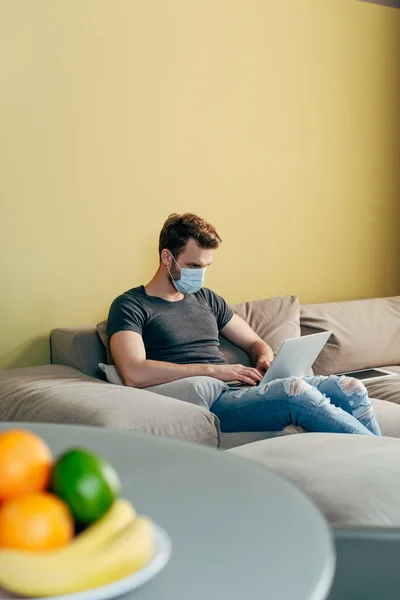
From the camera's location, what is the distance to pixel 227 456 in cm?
97

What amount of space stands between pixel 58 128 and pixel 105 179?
0.29 metres

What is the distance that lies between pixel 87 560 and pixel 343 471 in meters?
1.28

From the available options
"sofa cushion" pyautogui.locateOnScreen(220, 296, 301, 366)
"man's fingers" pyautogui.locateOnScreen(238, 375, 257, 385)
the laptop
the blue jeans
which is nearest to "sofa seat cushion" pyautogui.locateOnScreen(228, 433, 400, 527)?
the blue jeans

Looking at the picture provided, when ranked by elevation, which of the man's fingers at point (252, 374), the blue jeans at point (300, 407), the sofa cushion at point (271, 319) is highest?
the sofa cushion at point (271, 319)

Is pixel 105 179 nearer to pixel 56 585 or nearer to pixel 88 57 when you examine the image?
pixel 88 57

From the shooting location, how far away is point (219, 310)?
130 inches

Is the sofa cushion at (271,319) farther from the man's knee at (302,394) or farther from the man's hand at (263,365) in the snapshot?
the man's knee at (302,394)

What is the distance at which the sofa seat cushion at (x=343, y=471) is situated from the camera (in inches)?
67.2

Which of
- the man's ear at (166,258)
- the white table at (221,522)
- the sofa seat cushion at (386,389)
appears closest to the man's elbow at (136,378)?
the man's ear at (166,258)

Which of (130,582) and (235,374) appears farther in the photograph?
(235,374)

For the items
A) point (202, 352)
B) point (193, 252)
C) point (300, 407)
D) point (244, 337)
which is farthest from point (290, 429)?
point (193, 252)

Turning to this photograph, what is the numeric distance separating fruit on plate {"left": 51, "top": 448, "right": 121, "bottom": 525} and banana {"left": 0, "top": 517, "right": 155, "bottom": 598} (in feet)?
0.14

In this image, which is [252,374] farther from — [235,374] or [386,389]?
[386,389]

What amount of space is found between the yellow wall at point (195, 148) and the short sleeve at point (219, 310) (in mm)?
411
